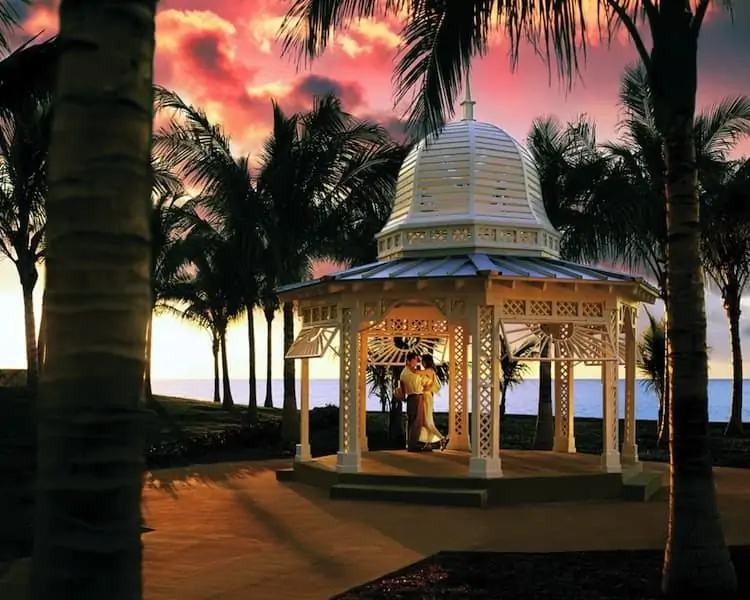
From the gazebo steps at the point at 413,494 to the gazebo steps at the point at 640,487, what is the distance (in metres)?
2.60

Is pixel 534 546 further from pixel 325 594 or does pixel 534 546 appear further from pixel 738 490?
pixel 738 490

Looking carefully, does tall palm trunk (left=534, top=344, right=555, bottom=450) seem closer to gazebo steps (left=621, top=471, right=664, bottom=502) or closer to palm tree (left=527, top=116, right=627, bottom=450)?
palm tree (left=527, top=116, right=627, bottom=450)

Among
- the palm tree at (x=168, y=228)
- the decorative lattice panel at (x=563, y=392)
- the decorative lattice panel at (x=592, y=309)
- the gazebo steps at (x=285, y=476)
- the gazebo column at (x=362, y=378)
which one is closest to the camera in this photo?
the decorative lattice panel at (x=592, y=309)

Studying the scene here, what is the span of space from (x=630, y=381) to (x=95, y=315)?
50.8ft

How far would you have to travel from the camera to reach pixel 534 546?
1043 centimetres

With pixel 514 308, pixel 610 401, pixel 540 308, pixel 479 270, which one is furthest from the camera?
pixel 610 401

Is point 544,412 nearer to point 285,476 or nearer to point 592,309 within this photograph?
point 592,309

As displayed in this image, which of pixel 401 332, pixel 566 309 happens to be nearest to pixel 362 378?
pixel 401 332

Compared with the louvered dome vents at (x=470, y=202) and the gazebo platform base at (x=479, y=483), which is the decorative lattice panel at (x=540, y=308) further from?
the gazebo platform base at (x=479, y=483)

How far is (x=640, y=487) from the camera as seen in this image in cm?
1484

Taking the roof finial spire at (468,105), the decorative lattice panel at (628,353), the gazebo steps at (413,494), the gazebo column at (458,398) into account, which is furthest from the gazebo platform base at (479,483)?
the roof finial spire at (468,105)

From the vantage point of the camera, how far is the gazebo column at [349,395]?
50.0 feet

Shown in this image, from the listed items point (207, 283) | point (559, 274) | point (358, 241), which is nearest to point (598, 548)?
point (559, 274)

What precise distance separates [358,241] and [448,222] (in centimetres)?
906
